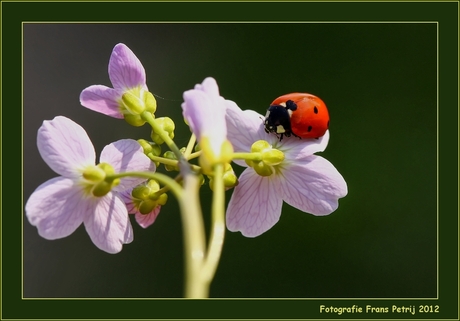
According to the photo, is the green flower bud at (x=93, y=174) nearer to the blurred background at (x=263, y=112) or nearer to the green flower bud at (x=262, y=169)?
the green flower bud at (x=262, y=169)

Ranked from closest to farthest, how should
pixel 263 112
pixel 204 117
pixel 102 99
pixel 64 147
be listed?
1. pixel 204 117
2. pixel 64 147
3. pixel 102 99
4. pixel 263 112

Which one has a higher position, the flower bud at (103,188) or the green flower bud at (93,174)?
the green flower bud at (93,174)

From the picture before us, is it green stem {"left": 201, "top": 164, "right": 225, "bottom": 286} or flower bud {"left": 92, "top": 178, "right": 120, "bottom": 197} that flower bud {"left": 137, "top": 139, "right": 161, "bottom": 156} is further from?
green stem {"left": 201, "top": 164, "right": 225, "bottom": 286}

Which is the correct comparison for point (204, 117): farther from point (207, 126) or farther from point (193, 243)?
point (193, 243)

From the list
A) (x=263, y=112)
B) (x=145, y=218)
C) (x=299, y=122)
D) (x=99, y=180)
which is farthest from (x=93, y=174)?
(x=263, y=112)

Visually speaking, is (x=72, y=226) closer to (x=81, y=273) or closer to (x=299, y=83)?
(x=81, y=273)

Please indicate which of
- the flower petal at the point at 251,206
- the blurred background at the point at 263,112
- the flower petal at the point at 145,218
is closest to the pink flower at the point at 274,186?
the flower petal at the point at 251,206

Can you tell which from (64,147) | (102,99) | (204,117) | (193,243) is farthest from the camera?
(102,99)
